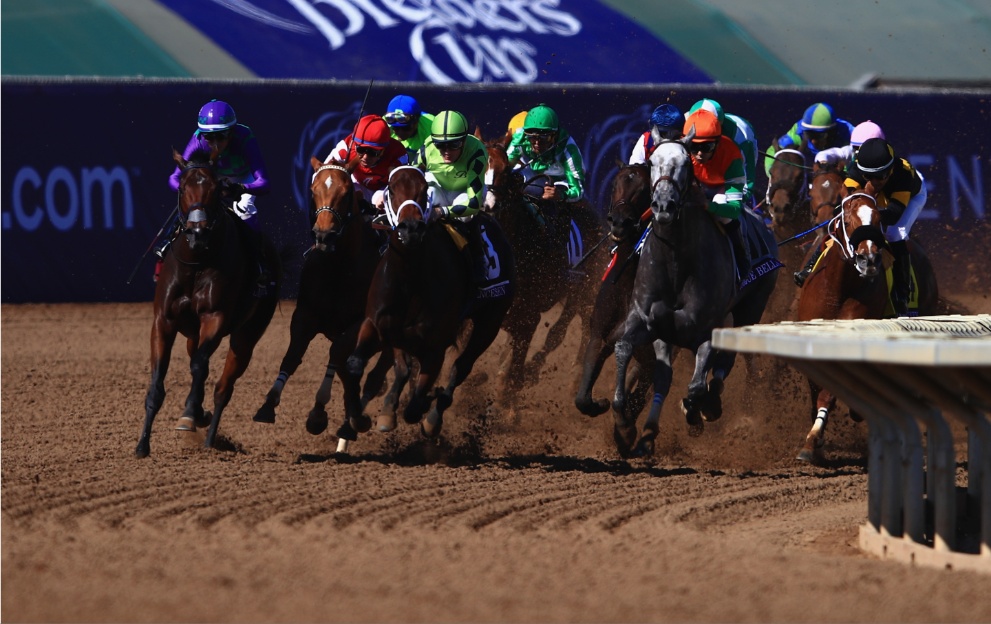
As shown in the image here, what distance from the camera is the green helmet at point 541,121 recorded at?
1108 centimetres

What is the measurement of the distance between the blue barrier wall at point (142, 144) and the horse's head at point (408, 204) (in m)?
6.47

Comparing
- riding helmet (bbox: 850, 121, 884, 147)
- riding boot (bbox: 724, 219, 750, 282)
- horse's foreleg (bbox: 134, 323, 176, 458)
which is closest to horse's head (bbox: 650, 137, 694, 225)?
riding boot (bbox: 724, 219, 750, 282)

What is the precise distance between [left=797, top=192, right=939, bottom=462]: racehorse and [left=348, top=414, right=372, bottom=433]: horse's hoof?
2.73 metres

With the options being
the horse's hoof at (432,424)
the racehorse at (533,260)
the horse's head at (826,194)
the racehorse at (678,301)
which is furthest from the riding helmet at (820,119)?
the horse's hoof at (432,424)

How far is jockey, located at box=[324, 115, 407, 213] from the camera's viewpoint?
9.53m

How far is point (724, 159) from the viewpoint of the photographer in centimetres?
919

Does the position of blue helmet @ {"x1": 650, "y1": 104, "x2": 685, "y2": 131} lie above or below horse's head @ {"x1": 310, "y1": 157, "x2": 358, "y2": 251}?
above

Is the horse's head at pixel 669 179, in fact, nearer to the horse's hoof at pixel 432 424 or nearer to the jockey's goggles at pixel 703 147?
the jockey's goggles at pixel 703 147

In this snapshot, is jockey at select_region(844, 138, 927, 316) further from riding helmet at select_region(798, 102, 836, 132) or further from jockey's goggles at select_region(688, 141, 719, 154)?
riding helmet at select_region(798, 102, 836, 132)

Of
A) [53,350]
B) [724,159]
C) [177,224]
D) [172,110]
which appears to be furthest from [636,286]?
[172,110]

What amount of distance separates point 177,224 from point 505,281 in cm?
214

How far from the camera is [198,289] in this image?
909cm

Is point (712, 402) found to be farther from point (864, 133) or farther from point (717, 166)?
point (864, 133)

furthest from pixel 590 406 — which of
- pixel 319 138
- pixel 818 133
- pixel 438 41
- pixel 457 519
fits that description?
pixel 438 41
